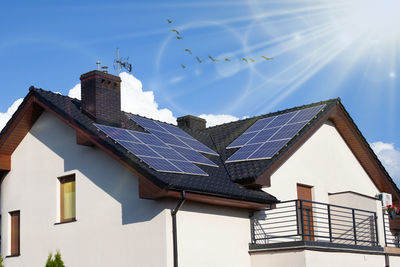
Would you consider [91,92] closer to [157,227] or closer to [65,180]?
[65,180]

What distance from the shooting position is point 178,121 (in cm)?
2630

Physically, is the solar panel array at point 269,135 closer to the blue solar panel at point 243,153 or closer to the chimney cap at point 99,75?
the blue solar panel at point 243,153

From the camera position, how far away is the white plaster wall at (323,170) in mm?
19656

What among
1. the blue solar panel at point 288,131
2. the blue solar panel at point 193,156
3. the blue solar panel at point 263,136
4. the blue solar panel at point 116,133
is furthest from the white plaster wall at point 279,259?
the blue solar panel at point 116,133

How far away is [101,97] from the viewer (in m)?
19.5

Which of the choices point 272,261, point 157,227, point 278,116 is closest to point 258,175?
point 272,261

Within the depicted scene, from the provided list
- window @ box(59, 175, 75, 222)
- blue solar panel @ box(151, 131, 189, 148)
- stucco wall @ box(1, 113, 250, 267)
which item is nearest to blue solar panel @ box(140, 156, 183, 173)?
stucco wall @ box(1, 113, 250, 267)

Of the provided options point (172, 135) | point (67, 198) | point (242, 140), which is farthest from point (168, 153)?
point (242, 140)

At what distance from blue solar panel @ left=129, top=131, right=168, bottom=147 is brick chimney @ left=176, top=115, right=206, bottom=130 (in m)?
6.32

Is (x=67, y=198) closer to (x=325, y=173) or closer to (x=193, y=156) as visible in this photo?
(x=193, y=156)

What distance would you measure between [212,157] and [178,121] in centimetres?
618

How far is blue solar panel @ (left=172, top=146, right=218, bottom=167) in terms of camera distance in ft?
61.7

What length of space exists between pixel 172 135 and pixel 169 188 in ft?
21.4

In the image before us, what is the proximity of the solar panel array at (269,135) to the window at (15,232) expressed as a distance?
750 cm
